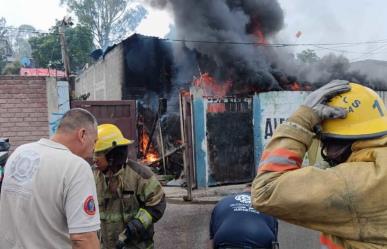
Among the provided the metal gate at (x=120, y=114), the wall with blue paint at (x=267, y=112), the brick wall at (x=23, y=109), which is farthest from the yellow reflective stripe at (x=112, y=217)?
the wall with blue paint at (x=267, y=112)

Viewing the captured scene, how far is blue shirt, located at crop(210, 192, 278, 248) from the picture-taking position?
273cm

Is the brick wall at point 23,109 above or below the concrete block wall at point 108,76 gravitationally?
below

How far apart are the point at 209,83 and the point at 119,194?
49.2 feet

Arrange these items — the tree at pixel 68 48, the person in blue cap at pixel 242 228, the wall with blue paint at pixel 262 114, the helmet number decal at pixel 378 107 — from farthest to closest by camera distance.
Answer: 1. the tree at pixel 68 48
2. the wall with blue paint at pixel 262 114
3. the person in blue cap at pixel 242 228
4. the helmet number decal at pixel 378 107

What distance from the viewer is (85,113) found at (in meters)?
2.25

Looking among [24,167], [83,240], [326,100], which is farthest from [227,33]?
[326,100]

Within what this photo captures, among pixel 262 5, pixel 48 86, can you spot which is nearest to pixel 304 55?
pixel 262 5

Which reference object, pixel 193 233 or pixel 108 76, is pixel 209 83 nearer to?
pixel 108 76

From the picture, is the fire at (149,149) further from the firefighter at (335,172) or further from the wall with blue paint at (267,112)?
the firefighter at (335,172)

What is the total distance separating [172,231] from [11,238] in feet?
14.4

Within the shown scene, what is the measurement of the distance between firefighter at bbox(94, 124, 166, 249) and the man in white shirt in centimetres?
→ 92

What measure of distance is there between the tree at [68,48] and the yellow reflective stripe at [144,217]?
2692 cm

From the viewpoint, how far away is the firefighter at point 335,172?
126 cm

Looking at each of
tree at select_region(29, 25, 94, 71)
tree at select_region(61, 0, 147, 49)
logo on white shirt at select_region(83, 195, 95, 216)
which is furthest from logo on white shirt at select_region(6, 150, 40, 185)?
tree at select_region(61, 0, 147, 49)
